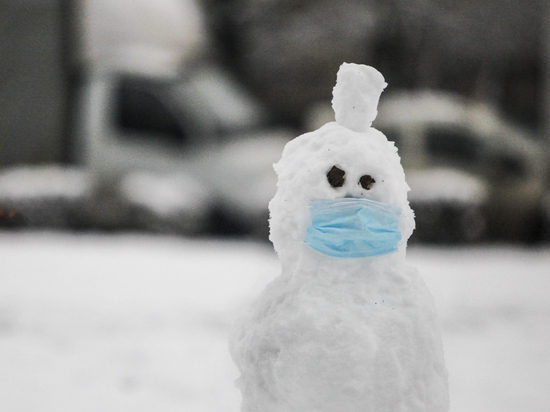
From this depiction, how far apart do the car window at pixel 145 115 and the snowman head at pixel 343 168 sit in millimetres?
6983

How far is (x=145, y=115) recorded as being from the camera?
8.45 meters

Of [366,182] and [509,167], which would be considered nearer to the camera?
[366,182]

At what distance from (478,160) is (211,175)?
3.83 meters

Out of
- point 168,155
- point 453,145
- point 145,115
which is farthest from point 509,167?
point 145,115

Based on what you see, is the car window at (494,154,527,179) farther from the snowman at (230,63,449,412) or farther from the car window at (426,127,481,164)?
the snowman at (230,63,449,412)

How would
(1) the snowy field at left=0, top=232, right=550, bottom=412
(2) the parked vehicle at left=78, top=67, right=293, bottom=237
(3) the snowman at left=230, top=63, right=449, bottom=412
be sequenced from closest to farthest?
(3) the snowman at left=230, top=63, right=449, bottom=412 < (1) the snowy field at left=0, top=232, right=550, bottom=412 < (2) the parked vehicle at left=78, top=67, right=293, bottom=237

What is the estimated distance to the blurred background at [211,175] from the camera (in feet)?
11.2

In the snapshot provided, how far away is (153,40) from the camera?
981 cm

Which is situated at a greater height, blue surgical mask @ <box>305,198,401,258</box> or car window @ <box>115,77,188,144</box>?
car window @ <box>115,77,188,144</box>

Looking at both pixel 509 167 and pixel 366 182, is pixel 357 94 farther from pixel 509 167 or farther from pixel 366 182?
pixel 509 167

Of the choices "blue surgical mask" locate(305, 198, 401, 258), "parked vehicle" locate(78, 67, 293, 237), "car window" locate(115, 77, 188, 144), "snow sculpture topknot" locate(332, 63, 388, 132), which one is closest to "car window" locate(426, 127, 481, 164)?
"parked vehicle" locate(78, 67, 293, 237)

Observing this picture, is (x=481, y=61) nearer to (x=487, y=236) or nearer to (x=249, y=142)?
(x=487, y=236)

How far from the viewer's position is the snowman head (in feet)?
5.29

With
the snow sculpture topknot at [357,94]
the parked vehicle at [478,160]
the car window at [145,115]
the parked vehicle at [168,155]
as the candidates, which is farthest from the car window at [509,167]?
the snow sculpture topknot at [357,94]
